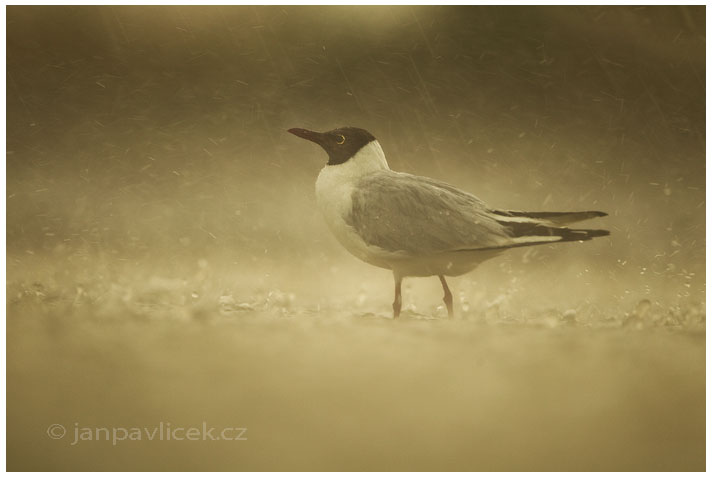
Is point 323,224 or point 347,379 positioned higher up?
point 323,224

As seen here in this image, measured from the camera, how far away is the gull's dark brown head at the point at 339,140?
68.8 inches

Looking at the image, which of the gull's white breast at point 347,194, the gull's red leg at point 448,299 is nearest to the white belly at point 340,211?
the gull's white breast at point 347,194

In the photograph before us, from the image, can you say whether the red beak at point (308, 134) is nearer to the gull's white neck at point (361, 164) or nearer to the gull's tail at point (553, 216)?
the gull's white neck at point (361, 164)

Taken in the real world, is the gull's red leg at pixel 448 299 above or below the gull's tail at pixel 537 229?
below

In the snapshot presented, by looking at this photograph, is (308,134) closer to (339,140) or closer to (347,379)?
(339,140)

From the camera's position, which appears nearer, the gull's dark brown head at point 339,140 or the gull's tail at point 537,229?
the gull's tail at point 537,229

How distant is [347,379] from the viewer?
1710 mm

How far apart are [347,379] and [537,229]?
1.79 ft

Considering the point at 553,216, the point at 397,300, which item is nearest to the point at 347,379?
the point at 397,300

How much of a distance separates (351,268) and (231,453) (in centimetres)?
51

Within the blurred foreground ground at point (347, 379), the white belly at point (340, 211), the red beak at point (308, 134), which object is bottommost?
the blurred foreground ground at point (347, 379)

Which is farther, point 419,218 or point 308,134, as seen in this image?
point 308,134

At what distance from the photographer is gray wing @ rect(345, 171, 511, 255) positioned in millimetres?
1631

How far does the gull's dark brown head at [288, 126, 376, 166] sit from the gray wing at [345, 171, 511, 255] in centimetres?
9
